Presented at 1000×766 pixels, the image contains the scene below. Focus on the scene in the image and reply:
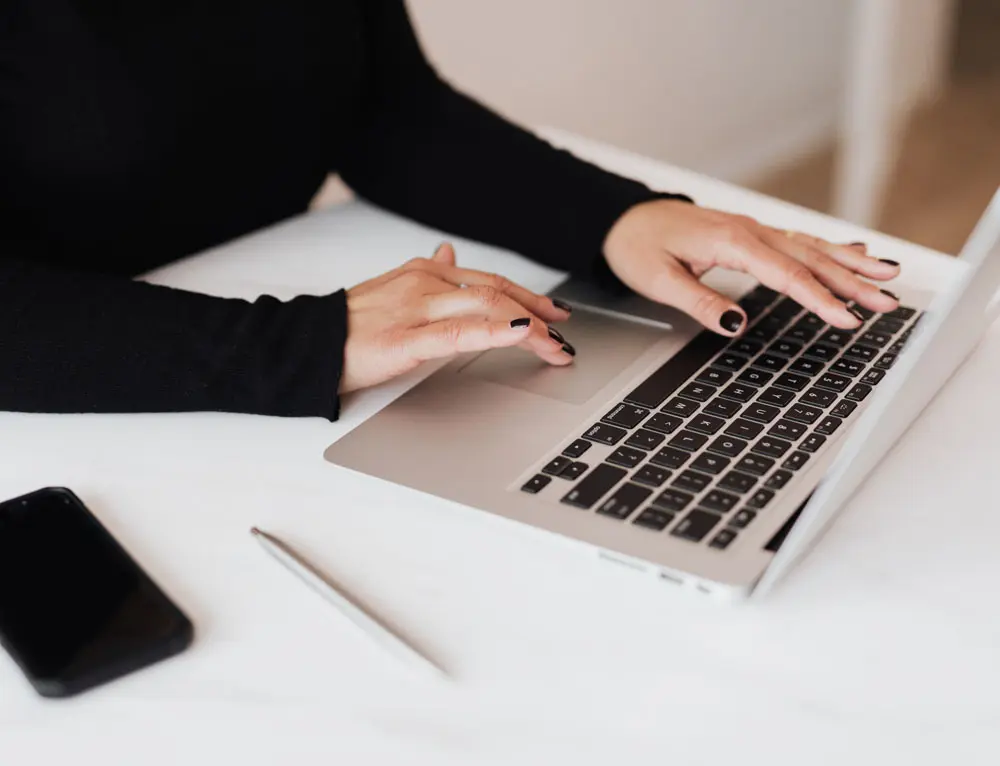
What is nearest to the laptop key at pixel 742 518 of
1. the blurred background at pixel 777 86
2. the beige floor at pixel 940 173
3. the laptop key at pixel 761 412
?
the laptop key at pixel 761 412

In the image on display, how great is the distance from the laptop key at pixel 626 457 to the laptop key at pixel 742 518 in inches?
2.8

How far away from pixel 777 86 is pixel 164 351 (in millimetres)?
2296

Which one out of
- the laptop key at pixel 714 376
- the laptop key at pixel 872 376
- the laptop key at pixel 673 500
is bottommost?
the laptop key at pixel 673 500

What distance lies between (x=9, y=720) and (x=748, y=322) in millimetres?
528

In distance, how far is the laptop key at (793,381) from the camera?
28.0 inches

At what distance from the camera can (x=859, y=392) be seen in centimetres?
70

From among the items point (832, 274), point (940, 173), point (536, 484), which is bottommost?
point (940, 173)

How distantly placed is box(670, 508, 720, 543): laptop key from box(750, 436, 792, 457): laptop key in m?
0.07

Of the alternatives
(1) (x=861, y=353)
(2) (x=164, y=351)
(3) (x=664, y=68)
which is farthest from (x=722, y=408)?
(3) (x=664, y=68)

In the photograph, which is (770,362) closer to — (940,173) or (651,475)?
(651,475)

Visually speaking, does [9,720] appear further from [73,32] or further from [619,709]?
[73,32]

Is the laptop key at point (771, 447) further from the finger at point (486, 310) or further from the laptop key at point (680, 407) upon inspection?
the finger at point (486, 310)

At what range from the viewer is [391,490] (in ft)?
2.12

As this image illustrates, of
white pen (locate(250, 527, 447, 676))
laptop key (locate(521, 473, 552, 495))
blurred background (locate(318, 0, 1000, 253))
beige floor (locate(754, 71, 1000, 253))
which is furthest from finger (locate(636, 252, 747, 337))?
beige floor (locate(754, 71, 1000, 253))
